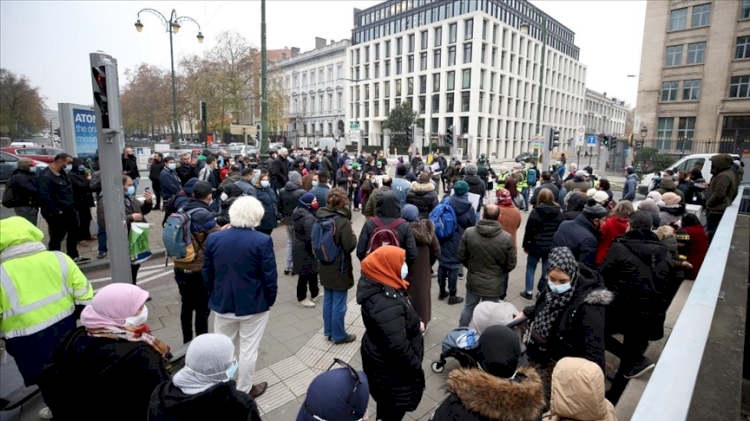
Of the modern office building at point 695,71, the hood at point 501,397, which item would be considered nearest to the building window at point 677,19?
the modern office building at point 695,71

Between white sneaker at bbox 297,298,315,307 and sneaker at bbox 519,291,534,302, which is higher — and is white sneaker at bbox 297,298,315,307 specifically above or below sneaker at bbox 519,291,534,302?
above

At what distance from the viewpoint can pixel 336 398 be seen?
1930 millimetres

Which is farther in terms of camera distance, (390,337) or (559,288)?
(559,288)

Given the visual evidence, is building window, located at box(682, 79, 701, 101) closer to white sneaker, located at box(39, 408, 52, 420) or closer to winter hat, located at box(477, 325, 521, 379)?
winter hat, located at box(477, 325, 521, 379)

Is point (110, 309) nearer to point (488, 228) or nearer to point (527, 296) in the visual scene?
point (488, 228)

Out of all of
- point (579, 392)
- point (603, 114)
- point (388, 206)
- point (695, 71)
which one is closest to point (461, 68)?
point (695, 71)

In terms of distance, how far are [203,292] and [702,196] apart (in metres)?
12.2

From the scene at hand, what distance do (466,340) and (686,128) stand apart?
38.7 meters

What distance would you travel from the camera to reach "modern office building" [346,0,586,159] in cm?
5538

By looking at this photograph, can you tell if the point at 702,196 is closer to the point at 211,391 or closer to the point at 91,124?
the point at 211,391

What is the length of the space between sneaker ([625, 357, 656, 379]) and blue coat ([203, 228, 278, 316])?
12.2 feet

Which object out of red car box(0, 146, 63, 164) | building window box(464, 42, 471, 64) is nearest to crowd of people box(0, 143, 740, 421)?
red car box(0, 146, 63, 164)

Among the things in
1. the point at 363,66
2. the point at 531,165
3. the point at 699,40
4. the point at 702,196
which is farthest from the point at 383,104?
the point at 702,196

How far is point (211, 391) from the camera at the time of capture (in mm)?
1866
